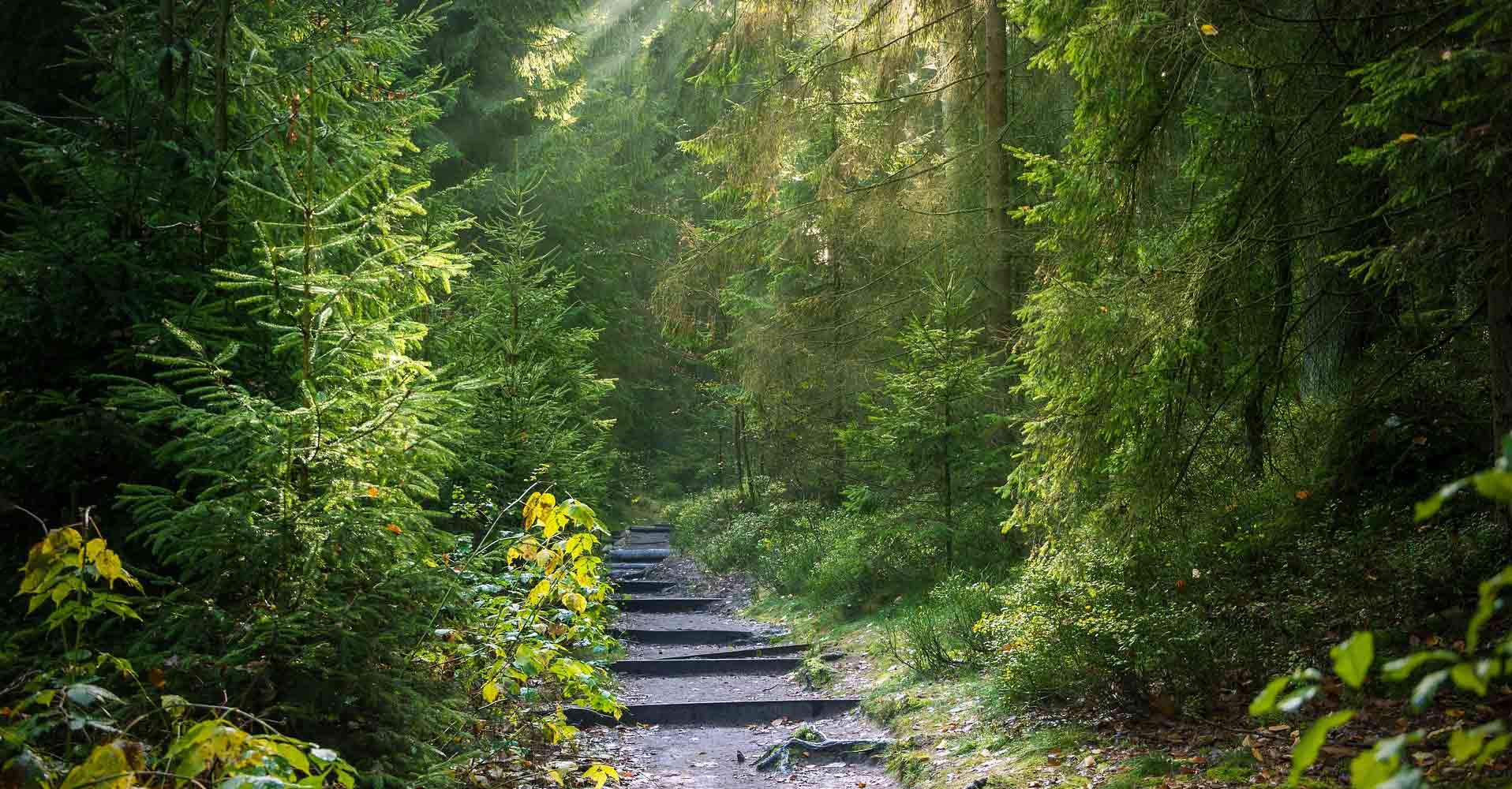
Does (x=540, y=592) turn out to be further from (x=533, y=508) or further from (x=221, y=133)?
(x=221, y=133)

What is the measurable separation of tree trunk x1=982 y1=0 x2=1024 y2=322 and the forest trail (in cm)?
463

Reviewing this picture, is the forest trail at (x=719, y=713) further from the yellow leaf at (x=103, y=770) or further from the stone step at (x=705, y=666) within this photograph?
the yellow leaf at (x=103, y=770)

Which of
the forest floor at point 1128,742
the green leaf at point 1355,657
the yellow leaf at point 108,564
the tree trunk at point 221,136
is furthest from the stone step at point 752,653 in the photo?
the green leaf at point 1355,657

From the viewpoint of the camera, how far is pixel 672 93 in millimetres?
27609

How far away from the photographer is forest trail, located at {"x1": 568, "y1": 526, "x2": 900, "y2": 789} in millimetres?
7051

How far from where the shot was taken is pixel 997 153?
1088cm

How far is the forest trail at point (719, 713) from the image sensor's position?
7.05 metres

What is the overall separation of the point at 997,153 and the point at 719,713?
6642mm

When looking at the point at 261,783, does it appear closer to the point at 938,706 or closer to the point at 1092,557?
the point at 1092,557

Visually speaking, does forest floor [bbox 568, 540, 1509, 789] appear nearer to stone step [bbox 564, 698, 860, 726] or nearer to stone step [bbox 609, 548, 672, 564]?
stone step [bbox 564, 698, 860, 726]

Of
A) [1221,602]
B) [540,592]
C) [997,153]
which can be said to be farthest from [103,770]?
[997,153]

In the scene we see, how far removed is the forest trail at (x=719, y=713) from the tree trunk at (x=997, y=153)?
4.63 metres

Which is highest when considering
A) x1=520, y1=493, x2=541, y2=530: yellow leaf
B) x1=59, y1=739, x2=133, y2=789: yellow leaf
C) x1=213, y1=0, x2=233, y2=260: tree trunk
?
x1=213, y1=0, x2=233, y2=260: tree trunk

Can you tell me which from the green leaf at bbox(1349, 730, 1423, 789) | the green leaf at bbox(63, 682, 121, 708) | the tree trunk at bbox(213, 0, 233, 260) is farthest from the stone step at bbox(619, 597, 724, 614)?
the green leaf at bbox(1349, 730, 1423, 789)
